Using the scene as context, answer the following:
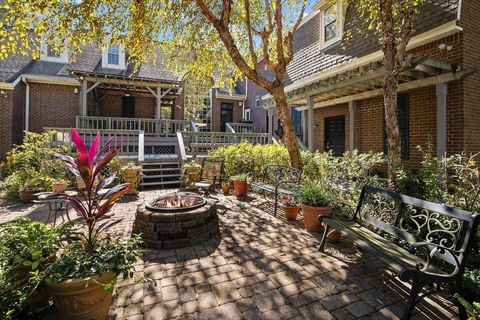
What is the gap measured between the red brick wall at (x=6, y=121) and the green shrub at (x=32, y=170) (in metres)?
4.76

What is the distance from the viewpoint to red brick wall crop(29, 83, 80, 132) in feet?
41.9

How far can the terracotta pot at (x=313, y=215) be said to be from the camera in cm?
429

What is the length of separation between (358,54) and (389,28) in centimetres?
498

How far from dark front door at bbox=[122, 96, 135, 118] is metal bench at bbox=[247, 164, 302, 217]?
11.7 metres

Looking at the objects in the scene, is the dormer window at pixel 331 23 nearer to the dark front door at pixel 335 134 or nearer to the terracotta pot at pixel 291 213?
the dark front door at pixel 335 134

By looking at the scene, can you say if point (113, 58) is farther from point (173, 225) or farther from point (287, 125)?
point (173, 225)

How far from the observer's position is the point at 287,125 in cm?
641

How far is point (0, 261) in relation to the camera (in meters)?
2.12

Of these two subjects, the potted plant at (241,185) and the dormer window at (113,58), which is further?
the dormer window at (113,58)

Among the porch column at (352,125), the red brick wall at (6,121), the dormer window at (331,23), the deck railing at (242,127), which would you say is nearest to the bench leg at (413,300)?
the porch column at (352,125)

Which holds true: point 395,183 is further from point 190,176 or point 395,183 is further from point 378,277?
point 190,176

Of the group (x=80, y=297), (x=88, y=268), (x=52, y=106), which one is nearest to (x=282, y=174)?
(x=88, y=268)

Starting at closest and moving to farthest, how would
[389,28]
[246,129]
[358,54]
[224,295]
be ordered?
[224,295]
[389,28]
[358,54]
[246,129]

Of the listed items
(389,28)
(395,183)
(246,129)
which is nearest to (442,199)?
(395,183)
